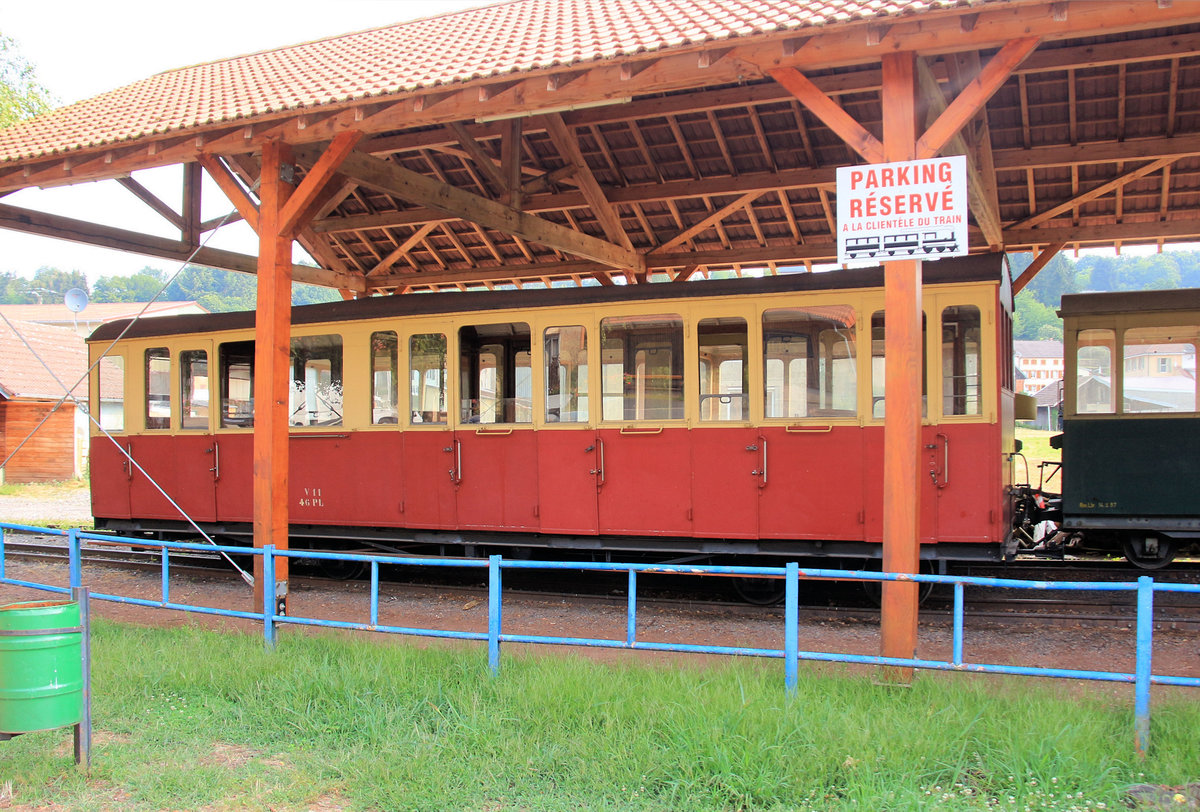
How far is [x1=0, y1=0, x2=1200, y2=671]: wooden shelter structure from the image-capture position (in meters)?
5.45

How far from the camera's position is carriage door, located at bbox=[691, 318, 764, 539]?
25.3 ft

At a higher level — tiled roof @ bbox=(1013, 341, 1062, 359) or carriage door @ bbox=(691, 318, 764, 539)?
tiled roof @ bbox=(1013, 341, 1062, 359)

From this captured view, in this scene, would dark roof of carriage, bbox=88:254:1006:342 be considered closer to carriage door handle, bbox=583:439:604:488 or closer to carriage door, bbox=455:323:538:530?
carriage door, bbox=455:323:538:530

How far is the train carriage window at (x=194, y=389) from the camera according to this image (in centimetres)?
1018

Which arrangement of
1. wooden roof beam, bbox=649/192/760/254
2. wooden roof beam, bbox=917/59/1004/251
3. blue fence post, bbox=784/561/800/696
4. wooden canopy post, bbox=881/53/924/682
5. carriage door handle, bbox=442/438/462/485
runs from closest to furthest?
blue fence post, bbox=784/561/800/696 < wooden canopy post, bbox=881/53/924/682 < wooden roof beam, bbox=917/59/1004/251 < carriage door handle, bbox=442/438/462/485 < wooden roof beam, bbox=649/192/760/254

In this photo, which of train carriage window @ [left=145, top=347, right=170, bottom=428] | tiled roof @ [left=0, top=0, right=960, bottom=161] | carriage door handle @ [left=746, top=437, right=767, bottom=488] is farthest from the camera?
train carriage window @ [left=145, top=347, right=170, bottom=428]

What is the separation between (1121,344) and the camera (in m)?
8.91

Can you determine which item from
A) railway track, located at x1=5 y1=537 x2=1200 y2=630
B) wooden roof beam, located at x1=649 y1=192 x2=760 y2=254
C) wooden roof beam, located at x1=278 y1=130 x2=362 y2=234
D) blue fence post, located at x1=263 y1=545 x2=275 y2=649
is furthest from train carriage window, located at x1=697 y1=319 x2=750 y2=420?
wooden roof beam, located at x1=649 y1=192 x2=760 y2=254

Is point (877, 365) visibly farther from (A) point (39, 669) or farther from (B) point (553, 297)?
(A) point (39, 669)

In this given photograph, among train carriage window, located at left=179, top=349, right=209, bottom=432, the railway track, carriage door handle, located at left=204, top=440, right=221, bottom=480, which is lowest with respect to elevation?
the railway track

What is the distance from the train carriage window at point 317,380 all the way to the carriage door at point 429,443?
0.98 m

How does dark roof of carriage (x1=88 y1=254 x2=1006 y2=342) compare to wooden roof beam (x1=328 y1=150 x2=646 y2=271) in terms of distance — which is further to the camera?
wooden roof beam (x1=328 y1=150 x2=646 y2=271)

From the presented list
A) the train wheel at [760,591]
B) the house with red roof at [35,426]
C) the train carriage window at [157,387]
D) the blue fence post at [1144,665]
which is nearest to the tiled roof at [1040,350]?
the house with red roof at [35,426]

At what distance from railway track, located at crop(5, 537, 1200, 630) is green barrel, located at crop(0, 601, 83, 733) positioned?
4.88 metres
